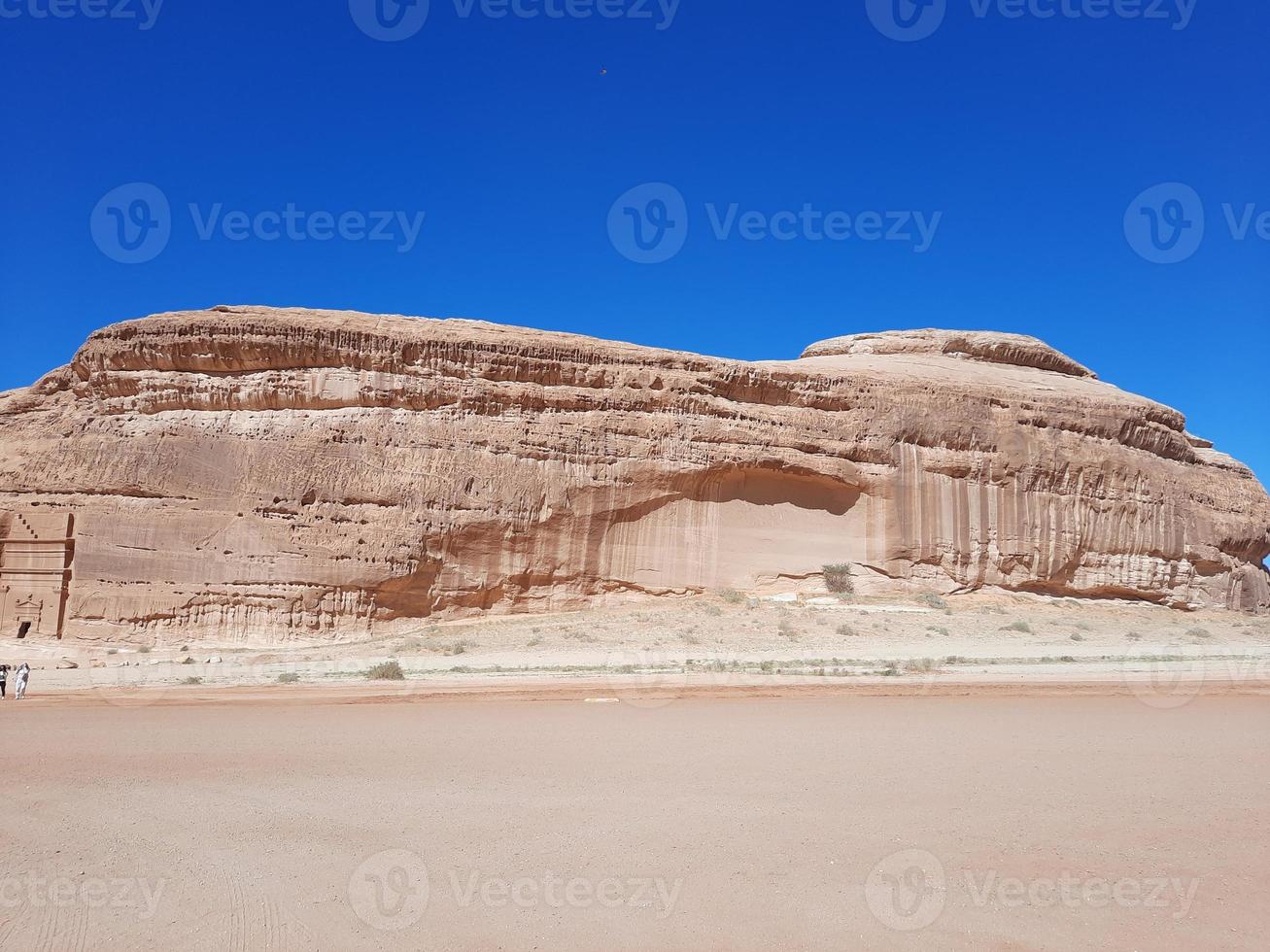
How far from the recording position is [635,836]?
628 cm

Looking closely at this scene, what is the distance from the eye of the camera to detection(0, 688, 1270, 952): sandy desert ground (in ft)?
15.8

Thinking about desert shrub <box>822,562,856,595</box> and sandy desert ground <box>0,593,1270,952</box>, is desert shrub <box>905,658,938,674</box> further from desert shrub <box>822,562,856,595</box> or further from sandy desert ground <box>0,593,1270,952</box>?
desert shrub <box>822,562,856,595</box>

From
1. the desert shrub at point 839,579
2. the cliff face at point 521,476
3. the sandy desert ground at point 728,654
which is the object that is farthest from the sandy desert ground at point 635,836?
the desert shrub at point 839,579

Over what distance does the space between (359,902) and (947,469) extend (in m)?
29.0

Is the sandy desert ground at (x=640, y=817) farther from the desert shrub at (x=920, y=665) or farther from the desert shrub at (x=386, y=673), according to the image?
the desert shrub at (x=386, y=673)

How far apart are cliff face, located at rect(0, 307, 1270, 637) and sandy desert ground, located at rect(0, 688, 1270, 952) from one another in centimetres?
1477

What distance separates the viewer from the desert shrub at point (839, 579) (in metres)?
28.9

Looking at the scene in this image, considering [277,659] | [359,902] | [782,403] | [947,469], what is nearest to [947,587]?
[947,469]

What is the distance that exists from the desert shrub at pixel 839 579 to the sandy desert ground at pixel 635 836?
18.2m

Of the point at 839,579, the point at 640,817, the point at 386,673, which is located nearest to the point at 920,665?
the point at 839,579

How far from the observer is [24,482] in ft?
81.7

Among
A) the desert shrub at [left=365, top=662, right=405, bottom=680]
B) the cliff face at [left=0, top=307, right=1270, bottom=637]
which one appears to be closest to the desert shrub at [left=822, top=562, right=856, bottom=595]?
the cliff face at [left=0, top=307, right=1270, bottom=637]

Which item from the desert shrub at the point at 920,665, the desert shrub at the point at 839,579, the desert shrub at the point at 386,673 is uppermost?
the desert shrub at the point at 839,579

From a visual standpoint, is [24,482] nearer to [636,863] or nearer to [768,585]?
[768,585]
